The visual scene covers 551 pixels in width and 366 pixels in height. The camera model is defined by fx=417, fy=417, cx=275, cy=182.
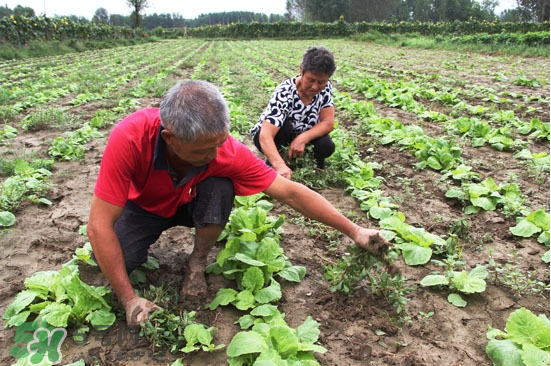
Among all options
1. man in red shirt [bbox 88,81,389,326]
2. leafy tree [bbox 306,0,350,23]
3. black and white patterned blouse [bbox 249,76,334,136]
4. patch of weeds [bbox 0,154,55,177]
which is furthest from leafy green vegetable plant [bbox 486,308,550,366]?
leafy tree [bbox 306,0,350,23]

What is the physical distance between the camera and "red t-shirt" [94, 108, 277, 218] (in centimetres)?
186

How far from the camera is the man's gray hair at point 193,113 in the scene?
1.77m

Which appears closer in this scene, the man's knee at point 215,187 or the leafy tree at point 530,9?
the man's knee at point 215,187

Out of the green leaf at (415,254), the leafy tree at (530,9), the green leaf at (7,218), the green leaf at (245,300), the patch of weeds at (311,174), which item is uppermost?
the leafy tree at (530,9)

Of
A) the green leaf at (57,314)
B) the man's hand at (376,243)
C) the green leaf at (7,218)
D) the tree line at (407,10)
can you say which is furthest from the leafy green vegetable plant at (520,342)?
the tree line at (407,10)

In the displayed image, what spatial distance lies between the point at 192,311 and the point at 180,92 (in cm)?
109

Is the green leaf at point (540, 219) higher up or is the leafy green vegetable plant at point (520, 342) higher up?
the green leaf at point (540, 219)

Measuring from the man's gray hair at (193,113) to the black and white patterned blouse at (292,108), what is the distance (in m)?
1.89

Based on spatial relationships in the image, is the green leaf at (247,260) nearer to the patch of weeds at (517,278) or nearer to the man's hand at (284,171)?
the man's hand at (284,171)

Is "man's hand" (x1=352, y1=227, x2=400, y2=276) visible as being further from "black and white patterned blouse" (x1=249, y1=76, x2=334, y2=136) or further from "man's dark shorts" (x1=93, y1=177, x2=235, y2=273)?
"black and white patterned blouse" (x1=249, y1=76, x2=334, y2=136)

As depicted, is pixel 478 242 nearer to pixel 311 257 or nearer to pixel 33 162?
pixel 311 257

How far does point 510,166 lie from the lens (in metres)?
4.22

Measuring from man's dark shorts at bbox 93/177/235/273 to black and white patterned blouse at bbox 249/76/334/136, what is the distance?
1522 mm

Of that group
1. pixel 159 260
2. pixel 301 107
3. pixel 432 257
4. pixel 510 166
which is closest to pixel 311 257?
pixel 432 257
